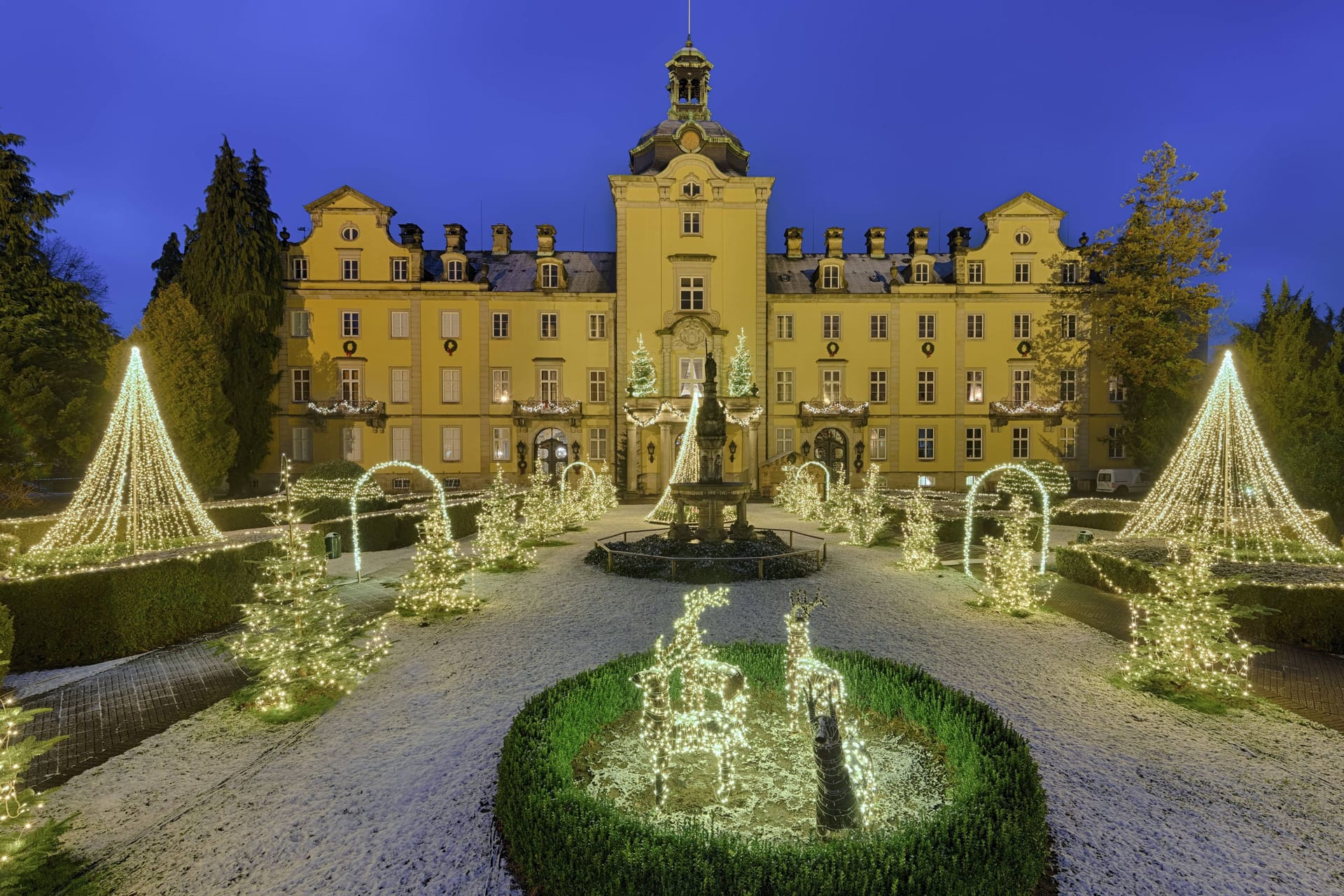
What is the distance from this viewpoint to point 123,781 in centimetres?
589

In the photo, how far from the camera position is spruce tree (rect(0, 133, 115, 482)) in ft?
52.6

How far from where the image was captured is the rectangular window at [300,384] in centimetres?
3388

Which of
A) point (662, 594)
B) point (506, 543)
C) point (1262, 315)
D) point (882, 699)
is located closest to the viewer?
point (882, 699)

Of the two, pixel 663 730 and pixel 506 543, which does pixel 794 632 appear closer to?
pixel 663 730

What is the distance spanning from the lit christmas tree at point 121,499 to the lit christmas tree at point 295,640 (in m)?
7.64

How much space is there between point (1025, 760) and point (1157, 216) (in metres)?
35.8

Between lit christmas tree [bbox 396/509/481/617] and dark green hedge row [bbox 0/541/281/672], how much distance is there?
8.67ft

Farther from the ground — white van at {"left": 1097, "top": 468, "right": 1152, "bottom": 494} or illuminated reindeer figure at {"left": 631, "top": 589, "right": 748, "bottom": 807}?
white van at {"left": 1097, "top": 468, "right": 1152, "bottom": 494}

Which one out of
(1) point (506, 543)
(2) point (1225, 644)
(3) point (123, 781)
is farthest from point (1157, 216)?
(3) point (123, 781)

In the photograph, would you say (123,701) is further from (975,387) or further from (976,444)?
(975,387)

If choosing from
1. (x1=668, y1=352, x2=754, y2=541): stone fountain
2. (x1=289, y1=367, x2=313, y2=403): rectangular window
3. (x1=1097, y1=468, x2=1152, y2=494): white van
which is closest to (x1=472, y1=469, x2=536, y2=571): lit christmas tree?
(x1=668, y1=352, x2=754, y2=541): stone fountain

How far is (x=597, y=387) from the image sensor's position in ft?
114

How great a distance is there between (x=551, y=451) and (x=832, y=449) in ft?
54.4

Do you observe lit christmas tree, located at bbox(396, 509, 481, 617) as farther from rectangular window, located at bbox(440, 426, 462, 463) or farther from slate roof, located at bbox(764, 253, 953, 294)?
slate roof, located at bbox(764, 253, 953, 294)
